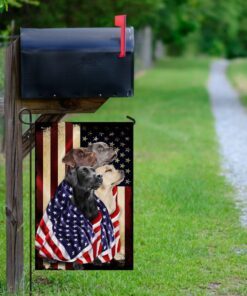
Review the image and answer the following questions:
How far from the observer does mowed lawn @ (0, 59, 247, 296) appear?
6.42 m

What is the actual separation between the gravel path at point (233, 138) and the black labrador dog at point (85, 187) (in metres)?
3.17

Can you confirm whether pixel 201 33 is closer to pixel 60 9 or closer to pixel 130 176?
pixel 60 9

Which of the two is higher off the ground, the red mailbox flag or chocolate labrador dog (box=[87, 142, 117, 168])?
the red mailbox flag

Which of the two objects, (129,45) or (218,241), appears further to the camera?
(218,241)

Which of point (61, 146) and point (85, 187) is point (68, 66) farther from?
point (85, 187)

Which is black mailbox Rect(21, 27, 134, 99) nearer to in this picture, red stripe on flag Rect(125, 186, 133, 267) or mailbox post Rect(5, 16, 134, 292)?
mailbox post Rect(5, 16, 134, 292)

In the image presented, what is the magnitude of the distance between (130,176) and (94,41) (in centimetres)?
91

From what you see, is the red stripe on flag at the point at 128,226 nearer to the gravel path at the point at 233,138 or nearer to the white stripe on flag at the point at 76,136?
the white stripe on flag at the point at 76,136

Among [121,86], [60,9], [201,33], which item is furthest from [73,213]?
[201,33]

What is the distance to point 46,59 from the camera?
5.67 metres

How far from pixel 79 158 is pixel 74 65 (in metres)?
0.59

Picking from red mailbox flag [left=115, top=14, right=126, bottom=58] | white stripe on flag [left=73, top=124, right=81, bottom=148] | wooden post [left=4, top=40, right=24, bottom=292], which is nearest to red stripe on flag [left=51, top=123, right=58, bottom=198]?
white stripe on flag [left=73, top=124, right=81, bottom=148]

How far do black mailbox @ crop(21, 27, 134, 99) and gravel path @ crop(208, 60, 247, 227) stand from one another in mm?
3463

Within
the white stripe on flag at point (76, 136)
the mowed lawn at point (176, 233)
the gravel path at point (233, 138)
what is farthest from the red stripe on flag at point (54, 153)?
the gravel path at point (233, 138)
